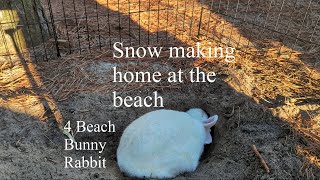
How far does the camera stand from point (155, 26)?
15.4ft

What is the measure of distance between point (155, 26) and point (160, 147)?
8.31 ft

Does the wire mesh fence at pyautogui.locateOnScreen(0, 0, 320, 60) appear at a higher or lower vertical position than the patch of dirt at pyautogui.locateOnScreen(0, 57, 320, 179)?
higher

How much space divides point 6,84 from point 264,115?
2.58 m

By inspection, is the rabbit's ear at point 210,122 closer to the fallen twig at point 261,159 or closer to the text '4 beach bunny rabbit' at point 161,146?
the text '4 beach bunny rabbit' at point 161,146

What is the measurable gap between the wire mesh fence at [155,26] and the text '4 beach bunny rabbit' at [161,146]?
66.8 inches

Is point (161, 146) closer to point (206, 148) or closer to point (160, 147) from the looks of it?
point (160, 147)

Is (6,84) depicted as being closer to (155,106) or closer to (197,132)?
(155,106)

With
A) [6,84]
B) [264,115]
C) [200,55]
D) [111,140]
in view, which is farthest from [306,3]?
[6,84]

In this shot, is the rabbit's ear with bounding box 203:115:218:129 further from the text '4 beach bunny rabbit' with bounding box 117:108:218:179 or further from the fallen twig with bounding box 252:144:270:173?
the fallen twig with bounding box 252:144:270:173

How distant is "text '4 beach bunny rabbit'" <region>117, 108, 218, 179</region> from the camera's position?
2.52 m

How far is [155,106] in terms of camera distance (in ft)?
10.8

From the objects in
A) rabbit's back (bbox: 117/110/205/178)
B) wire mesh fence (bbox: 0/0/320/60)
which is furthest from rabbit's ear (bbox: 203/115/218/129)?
wire mesh fence (bbox: 0/0/320/60)

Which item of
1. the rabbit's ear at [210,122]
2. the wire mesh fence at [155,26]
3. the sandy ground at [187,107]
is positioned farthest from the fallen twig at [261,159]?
the wire mesh fence at [155,26]

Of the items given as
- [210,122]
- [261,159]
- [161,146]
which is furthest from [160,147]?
[261,159]
